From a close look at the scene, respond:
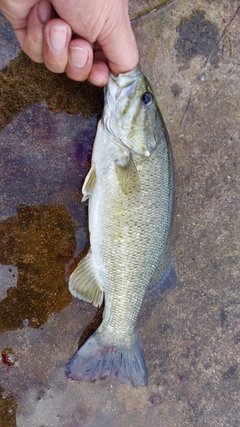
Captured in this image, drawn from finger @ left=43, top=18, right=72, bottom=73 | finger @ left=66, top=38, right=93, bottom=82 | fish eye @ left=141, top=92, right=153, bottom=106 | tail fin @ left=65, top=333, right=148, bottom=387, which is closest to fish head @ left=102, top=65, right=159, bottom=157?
fish eye @ left=141, top=92, right=153, bottom=106

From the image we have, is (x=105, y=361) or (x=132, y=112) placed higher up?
(x=132, y=112)

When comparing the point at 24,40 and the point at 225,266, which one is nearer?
the point at 24,40

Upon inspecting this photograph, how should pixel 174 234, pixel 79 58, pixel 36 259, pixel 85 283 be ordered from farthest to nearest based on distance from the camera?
1. pixel 174 234
2. pixel 36 259
3. pixel 85 283
4. pixel 79 58

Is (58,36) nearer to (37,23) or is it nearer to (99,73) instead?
(37,23)

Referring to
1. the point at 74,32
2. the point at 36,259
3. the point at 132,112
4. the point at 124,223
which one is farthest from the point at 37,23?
the point at 36,259

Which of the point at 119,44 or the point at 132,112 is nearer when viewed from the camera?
the point at 119,44

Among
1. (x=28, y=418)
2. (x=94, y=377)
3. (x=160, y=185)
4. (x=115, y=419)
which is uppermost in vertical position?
(x=160, y=185)

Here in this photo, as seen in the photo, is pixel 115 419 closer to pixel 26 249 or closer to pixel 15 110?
pixel 26 249

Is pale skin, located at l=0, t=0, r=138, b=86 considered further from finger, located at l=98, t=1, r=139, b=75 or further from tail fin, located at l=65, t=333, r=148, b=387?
tail fin, located at l=65, t=333, r=148, b=387

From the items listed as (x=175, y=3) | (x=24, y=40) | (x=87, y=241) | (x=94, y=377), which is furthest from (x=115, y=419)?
(x=175, y=3)
